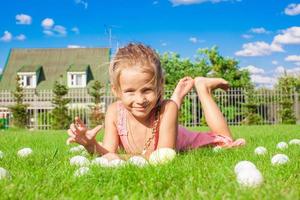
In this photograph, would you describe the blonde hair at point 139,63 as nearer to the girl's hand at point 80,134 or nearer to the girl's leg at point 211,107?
the girl's hand at point 80,134

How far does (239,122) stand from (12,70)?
65.6 ft

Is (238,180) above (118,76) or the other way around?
the other way around

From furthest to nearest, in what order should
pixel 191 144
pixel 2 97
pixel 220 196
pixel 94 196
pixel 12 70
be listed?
pixel 12 70 < pixel 2 97 < pixel 191 144 < pixel 94 196 < pixel 220 196

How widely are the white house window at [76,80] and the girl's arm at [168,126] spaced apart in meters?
31.6

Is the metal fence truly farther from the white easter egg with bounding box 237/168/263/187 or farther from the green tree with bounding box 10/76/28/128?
the white easter egg with bounding box 237/168/263/187

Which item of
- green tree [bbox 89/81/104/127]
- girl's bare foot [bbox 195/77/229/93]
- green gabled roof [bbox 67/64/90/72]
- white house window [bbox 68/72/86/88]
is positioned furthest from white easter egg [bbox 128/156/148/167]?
white house window [bbox 68/72/86/88]

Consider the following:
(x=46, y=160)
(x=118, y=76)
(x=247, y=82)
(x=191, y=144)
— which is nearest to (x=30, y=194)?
(x=46, y=160)

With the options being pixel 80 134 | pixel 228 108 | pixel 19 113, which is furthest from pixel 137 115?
pixel 228 108

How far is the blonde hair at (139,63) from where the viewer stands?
4.02 metres

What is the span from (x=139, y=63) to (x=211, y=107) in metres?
1.83

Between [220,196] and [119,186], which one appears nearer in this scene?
[220,196]

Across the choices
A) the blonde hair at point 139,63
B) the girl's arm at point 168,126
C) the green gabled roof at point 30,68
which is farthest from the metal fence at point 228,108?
the blonde hair at point 139,63

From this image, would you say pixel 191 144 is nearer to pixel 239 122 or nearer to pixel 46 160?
pixel 46 160

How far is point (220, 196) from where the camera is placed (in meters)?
2.24
